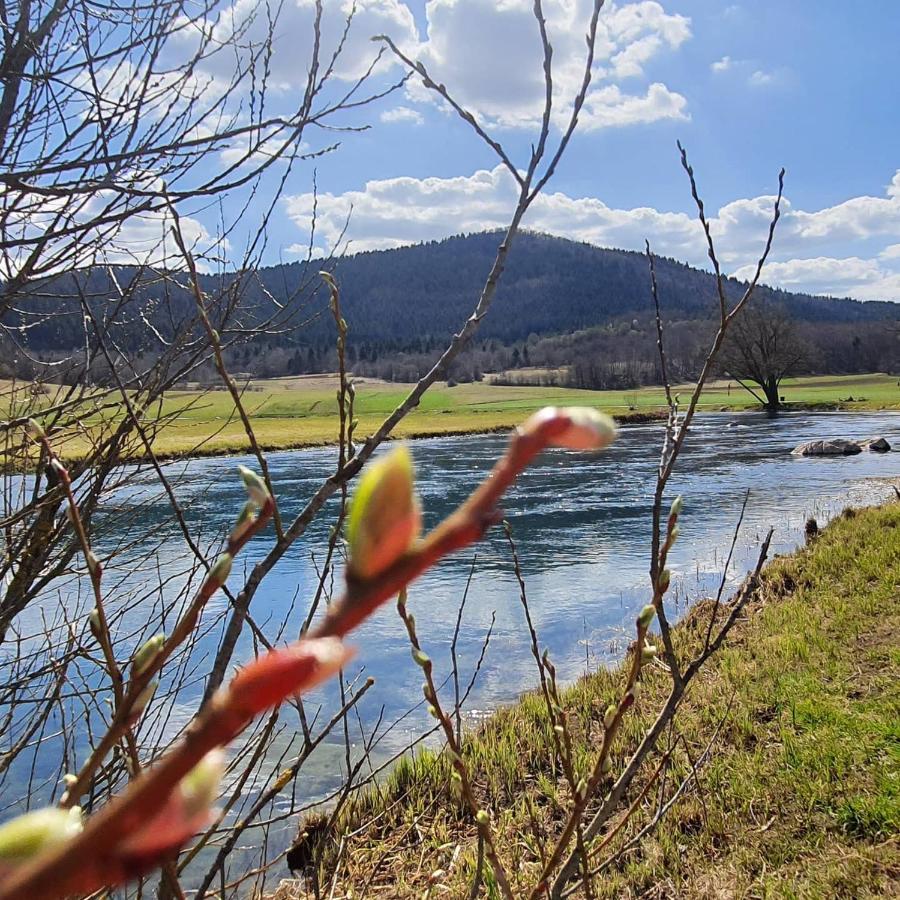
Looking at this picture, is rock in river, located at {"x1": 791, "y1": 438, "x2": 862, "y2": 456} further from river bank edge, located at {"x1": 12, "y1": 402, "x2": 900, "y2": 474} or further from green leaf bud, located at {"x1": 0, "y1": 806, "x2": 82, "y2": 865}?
green leaf bud, located at {"x1": 0, "y1": 806, "x2": 82, "y2": 865}

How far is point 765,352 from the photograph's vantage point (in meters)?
45.4

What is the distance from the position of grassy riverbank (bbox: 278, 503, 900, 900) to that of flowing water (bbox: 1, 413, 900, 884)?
2.90 ft

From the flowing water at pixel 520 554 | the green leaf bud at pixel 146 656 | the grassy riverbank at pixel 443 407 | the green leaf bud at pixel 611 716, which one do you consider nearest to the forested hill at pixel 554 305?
the grassy riverbank at pixel 443 407

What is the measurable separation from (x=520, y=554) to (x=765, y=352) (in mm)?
Result: 35917

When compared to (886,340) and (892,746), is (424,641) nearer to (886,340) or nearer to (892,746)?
(892,746)

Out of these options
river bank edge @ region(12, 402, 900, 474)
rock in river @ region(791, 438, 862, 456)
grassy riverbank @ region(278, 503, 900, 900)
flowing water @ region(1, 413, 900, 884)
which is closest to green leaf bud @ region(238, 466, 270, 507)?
flowing water @ region(1, 413, 900, 884)

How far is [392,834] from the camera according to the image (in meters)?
5.77

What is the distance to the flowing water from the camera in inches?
318

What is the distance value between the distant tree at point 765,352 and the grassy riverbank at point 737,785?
38639 mm

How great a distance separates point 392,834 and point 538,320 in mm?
174786

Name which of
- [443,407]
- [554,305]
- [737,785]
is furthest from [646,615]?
[554,305]

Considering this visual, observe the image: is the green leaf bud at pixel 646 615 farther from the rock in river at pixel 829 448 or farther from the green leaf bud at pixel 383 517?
the rock in river at pixel 829 448

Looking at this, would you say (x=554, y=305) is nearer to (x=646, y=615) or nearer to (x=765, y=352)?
(x=765, y=352)

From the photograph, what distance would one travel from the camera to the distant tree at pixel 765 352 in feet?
148
